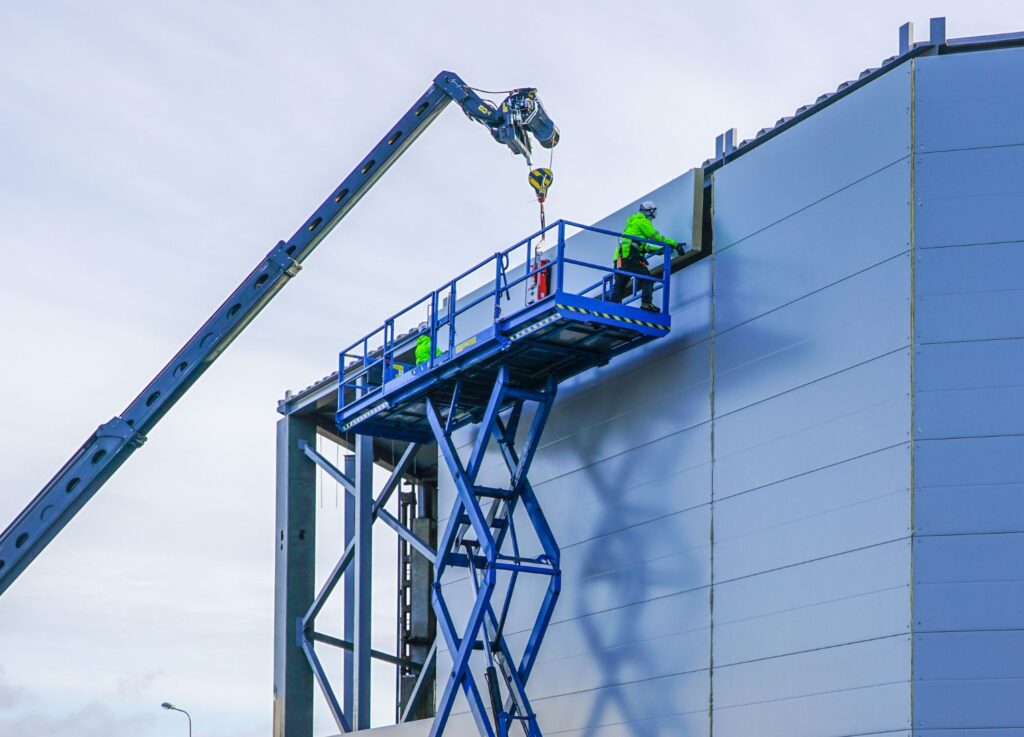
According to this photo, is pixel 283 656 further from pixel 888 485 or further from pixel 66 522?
pixel 888 485

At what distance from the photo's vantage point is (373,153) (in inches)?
1518

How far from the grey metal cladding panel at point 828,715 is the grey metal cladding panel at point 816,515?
214 centimetres

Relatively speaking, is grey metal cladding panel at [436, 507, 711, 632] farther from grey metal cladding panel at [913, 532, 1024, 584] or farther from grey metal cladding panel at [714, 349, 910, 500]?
grey metal cladding panel at [913, 532, 1024, 584]

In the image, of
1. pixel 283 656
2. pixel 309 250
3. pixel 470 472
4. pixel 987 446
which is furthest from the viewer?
pixel 283 656

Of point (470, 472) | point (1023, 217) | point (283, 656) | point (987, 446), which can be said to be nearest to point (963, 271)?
point (1023, 217)

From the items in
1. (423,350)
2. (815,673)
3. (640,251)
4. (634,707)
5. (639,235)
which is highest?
(639,235)

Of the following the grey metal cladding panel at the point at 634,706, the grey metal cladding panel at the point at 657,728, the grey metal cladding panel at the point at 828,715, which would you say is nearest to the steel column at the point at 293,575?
the grey metal cladding panel at the point at 634,706

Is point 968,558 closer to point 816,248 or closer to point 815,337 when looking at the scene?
point 815,337

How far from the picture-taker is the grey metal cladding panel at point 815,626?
2217 cm

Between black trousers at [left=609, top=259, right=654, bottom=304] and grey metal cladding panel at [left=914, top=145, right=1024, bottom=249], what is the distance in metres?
5.79

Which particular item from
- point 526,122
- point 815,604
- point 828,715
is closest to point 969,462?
point 815,604

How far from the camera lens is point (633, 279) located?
93.5 feet

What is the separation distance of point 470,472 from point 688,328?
5.34 m

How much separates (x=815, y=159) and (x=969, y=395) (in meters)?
5.11
